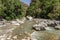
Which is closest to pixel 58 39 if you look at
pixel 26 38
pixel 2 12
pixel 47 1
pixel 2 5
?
pixel 26 38

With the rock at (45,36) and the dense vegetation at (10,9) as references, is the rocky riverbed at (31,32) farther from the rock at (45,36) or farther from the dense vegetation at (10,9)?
the dense vegetation at (10,9)

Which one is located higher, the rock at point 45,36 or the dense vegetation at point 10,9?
the dense vegetation at point 10,9

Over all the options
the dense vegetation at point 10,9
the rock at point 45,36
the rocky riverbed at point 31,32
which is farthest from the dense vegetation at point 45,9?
the rock at point 45,36

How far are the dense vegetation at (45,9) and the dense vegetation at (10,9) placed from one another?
12.6 m

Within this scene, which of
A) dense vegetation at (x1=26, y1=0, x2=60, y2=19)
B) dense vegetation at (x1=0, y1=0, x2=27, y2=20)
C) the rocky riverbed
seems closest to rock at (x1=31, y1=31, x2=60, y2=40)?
the rocky riverbed

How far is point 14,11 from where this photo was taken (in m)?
54.3

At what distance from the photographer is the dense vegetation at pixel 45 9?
58628mm

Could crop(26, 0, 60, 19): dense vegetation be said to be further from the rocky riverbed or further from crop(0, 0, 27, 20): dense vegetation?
the rocky riverbed

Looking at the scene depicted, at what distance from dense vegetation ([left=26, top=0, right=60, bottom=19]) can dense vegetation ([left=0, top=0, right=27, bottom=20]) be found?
12621 millimetres

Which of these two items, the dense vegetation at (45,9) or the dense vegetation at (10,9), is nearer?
the dense vegetation at (10,9)

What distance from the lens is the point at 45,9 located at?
6800cm

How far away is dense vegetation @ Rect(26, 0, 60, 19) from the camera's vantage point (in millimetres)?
58628

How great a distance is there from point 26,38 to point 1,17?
89.8ft

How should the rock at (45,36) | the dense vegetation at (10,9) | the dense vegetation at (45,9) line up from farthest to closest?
the dense vegetation at (45,9) < the dense vegetation at (10,9) < the rock at (45,36)
